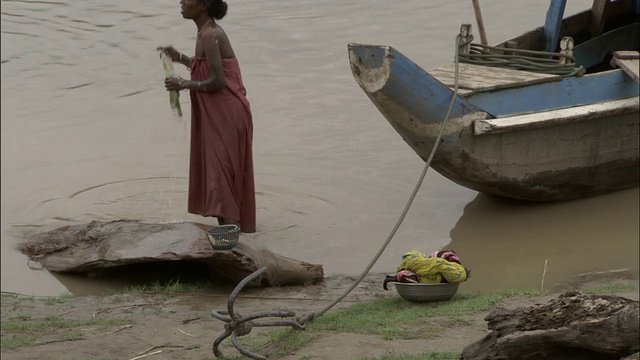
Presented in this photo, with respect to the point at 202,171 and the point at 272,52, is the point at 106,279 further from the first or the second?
the point at 272,52

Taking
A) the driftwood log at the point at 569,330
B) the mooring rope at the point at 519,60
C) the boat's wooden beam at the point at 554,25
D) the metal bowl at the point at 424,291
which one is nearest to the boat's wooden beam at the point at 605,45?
the boat's wooden beam at the point at 554,25

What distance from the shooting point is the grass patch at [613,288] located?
5.40m

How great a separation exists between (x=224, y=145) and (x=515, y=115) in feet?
6.96

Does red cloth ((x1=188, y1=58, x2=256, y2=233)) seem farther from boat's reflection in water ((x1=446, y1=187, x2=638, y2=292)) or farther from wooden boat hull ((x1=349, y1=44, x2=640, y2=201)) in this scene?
boat's reflection in water ((x1=446, y1=187, x2=638, y2=292))

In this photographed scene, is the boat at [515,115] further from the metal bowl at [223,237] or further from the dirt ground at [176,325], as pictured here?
the metal bowl at [223,237]

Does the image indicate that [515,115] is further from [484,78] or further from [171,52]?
[171,52]

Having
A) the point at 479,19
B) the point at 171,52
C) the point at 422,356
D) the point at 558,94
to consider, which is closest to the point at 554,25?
the point at 479,19

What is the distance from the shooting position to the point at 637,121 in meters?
7.68

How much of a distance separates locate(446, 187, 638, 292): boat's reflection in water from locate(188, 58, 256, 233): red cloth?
152 cm

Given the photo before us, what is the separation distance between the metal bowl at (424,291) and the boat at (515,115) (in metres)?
1.66

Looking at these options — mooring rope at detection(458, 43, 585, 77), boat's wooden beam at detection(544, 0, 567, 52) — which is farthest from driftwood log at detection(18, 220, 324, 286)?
boat's wooden beam at detection(544, 0, 567, 52)

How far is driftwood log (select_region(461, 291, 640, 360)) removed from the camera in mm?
3357

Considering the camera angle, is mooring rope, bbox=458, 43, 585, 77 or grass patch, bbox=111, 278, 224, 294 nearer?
grass patch, bbox=111, 278, 224, 294

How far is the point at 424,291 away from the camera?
5.36 meters
